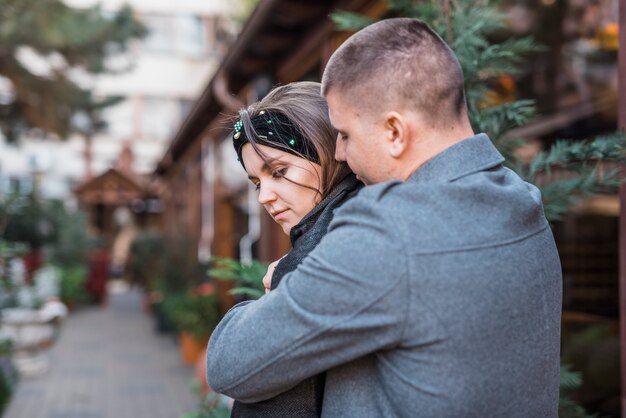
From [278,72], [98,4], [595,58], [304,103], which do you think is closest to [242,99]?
[278,72]

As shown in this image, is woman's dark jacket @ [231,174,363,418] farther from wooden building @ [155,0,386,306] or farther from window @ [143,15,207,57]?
window @ [143,15,207,57]

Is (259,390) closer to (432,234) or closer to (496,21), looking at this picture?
(432,234)

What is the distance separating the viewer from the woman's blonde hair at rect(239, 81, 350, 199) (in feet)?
Answer: 4.74

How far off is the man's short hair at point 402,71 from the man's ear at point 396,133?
0.02 meters

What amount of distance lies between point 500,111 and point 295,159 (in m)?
1.02

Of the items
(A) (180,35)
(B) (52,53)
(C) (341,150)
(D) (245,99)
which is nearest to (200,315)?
(D) (245,99)

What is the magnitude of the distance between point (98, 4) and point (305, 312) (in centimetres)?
1321

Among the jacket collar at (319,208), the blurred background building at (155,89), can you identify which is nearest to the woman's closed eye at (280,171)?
the jacket collar at (319,208)

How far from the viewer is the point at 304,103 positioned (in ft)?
4.85

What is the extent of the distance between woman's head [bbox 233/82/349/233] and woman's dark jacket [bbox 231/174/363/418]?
0.05 metres

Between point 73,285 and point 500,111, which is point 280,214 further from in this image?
point 73,285

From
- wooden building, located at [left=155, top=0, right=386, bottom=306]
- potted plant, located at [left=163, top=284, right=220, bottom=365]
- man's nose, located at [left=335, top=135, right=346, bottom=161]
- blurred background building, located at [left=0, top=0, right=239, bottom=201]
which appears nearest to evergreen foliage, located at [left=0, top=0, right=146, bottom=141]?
wooden building, located at [left=155, top=0, right=386, bottom=306]

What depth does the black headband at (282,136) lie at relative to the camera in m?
1.45

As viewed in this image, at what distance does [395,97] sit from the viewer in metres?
1.13
